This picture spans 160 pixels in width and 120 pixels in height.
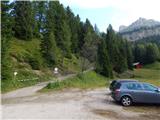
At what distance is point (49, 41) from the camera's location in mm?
74062

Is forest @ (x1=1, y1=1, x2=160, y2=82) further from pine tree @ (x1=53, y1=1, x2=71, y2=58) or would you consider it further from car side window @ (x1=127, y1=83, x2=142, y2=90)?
car side window @ (x1=127, y1=83, x2=142, y2=90)

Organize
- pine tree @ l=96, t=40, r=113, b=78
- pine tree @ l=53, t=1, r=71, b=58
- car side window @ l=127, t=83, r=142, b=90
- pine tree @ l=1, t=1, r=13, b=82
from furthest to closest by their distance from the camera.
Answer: pine tree @ l=53, t=1, r=71, b=58 → pine tree @ l=96, t=40, r=113, b=78 → pine tree @ l=1, t=1, r=13, b=82 → car side window @ l=127, t=83, r=142, b=90

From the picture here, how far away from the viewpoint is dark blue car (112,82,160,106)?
25.6 metres

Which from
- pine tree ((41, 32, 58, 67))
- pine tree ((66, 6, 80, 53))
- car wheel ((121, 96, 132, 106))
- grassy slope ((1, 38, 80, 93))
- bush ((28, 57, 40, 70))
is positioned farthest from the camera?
pine tree ((66, 6, 80, 53))

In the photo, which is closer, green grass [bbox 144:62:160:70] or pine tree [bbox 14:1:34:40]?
pine tree [bbox 14:1:34:40]

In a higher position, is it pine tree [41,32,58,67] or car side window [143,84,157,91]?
pine tree [41,32,58,67]

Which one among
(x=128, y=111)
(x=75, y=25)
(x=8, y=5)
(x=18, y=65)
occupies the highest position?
(x=75, y=25)

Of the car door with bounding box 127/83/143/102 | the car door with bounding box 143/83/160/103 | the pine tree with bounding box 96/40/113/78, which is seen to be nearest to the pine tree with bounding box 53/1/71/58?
the pine tree with bounding box 96/40/113/78

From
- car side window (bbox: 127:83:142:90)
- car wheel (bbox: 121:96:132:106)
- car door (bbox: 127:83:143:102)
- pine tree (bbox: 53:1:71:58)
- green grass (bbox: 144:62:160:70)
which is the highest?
pine tree (bbox: 53:1:71:58)

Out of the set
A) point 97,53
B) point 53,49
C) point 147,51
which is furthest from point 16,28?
point 147,51

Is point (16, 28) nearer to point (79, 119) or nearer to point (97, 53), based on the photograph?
point (97, 53)

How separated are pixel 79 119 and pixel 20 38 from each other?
232ft

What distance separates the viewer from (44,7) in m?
115

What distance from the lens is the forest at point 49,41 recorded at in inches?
1774
